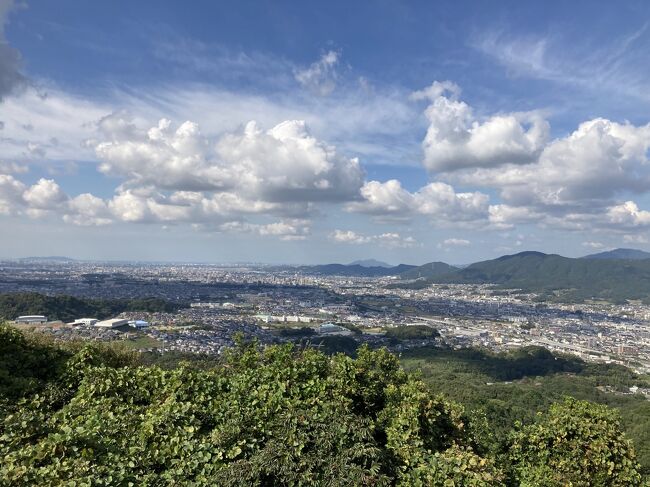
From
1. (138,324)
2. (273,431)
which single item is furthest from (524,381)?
(273,431)

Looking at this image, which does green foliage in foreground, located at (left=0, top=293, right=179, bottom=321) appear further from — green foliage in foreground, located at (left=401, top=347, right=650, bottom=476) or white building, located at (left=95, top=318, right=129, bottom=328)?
green foliage in foreground, located at (left=401, top=347, right=650, bottom=476)

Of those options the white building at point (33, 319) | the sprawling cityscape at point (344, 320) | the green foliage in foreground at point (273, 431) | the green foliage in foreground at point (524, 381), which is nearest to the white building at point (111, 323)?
the sprawling cityscape at point (344, 320)

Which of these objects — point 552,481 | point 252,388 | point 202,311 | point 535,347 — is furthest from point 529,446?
point 202,311

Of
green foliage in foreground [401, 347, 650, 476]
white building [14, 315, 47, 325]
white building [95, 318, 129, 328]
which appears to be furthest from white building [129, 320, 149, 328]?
green foliage in foreground [401, 347, 650, 476]

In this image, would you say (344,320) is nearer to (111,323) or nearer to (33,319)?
(111,323)

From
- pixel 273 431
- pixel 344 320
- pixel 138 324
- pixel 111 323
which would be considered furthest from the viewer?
pixel 344 320
